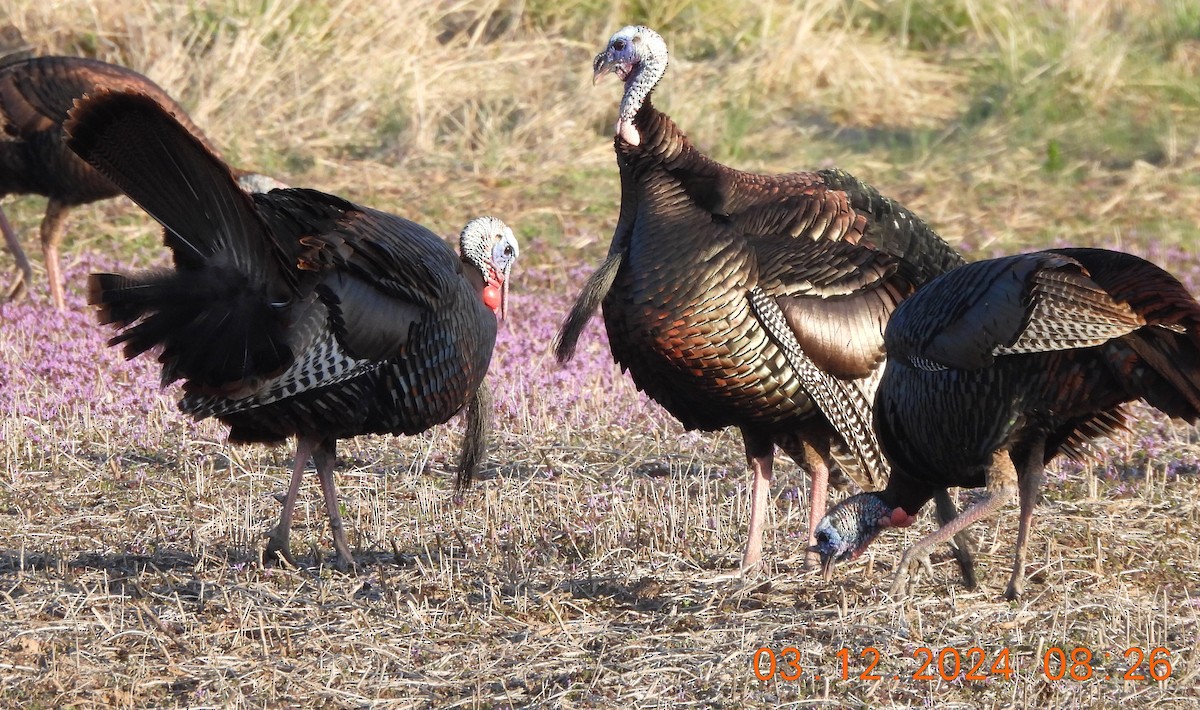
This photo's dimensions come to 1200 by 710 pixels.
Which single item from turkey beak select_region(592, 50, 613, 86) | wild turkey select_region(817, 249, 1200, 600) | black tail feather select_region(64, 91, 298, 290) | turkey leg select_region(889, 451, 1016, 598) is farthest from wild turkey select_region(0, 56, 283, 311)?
turkey leg select_region(889, 451, 1016, 598)

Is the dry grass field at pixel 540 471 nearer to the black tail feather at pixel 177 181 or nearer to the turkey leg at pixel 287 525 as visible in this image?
the turkey leg at pixel 287 525

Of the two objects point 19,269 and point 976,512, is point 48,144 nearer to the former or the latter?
point 19,269

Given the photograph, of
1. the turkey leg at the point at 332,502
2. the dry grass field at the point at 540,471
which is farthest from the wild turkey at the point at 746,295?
the turkey leg at the point at 332,502

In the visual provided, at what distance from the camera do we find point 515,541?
4781mm

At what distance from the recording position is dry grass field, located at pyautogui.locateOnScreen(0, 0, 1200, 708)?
3674mm

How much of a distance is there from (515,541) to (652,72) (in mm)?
1543

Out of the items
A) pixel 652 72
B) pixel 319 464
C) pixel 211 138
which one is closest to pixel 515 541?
pixel 319 464

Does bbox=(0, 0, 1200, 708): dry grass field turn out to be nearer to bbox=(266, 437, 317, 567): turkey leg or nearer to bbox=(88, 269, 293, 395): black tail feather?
bbox=(266, 437, 317, 567): turkey leg

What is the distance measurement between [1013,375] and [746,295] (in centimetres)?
86

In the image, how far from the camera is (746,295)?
460 cm

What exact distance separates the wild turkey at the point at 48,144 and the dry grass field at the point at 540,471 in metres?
0.36

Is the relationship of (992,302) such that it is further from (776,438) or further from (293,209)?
(293,209)

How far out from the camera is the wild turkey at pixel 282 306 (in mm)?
4148
